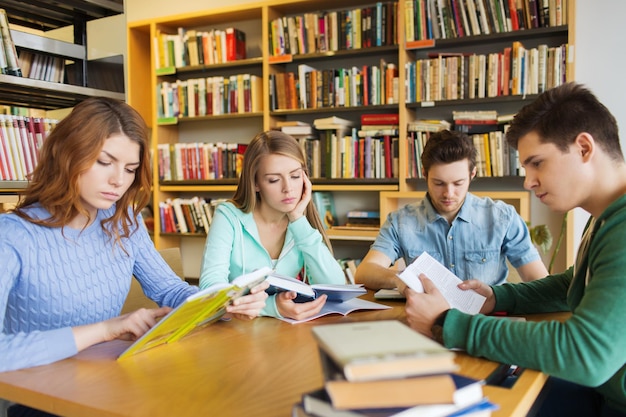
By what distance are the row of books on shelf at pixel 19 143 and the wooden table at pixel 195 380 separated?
5.28 feet

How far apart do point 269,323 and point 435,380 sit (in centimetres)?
80

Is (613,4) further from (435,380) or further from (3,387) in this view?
(3,387)

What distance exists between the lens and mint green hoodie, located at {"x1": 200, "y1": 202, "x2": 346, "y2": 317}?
1.85 meters

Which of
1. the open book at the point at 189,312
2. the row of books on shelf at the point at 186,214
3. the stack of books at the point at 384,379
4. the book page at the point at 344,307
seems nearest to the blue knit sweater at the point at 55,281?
the open book at the point at 189,312

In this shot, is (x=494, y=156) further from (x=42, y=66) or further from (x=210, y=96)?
(x=42, y=66)

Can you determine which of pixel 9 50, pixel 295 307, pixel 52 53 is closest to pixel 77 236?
pixel 295 307

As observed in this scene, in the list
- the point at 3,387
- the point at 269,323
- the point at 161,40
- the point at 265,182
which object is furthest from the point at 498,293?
the point at 161,40

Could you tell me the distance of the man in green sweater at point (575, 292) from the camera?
0.94 metres

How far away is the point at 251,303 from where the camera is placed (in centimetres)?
136

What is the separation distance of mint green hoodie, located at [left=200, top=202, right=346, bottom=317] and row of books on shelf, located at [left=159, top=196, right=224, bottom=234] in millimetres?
2297

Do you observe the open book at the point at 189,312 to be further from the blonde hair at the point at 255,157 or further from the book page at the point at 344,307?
the blonde hair at the point at 255,157

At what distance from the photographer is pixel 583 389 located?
4.43 ft

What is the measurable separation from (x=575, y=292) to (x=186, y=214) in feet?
11.4

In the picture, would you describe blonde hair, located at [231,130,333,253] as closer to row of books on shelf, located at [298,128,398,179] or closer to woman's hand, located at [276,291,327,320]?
woman's hand, located at [276,291,327,320]
